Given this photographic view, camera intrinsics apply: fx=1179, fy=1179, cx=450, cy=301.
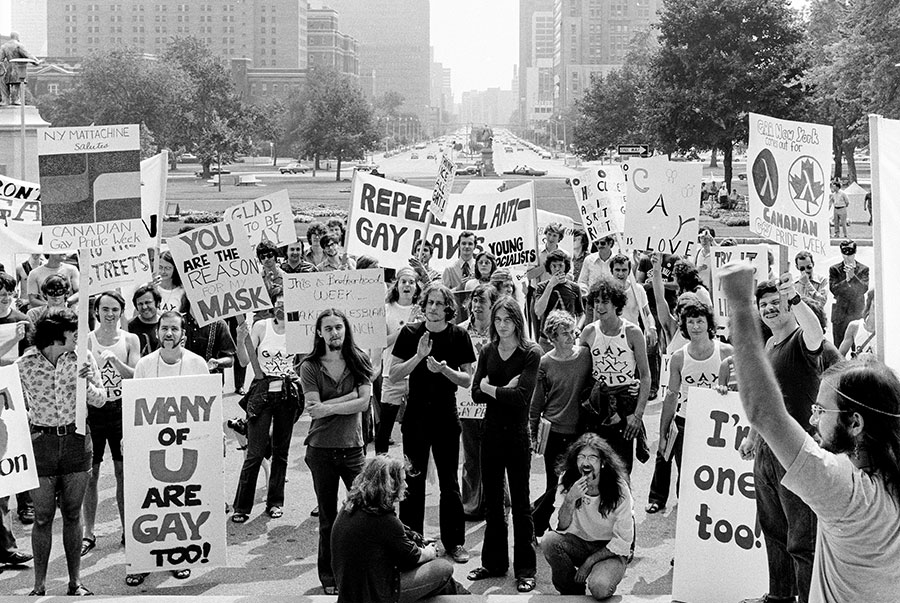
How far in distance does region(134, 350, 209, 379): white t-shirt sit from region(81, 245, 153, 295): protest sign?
2247mm

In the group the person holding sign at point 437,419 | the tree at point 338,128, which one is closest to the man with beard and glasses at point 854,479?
the person holding sign at point 437,419

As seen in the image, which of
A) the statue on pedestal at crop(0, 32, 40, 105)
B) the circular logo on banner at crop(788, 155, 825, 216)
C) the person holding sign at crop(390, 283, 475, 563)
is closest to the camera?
the person holding sign at crop(390, 283, 475, 563)

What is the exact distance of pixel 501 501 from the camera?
276 inches

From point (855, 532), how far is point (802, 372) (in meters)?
2.92

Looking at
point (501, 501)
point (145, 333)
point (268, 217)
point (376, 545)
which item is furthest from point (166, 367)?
point (268, 217)

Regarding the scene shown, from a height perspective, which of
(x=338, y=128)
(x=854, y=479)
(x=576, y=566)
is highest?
(x=338, y=128)

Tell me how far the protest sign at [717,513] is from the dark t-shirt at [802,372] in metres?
0.49

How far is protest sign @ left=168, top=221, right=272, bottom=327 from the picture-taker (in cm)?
943

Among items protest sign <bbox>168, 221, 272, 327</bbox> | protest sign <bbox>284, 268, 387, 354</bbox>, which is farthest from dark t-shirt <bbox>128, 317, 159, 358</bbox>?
protest sign <bbox>284, 268, 387, 354</bbox>

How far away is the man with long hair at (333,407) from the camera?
6.93 metres

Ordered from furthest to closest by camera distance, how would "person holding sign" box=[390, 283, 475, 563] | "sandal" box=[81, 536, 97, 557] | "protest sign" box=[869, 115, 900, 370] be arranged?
"sandal" box=[81, 536, 97, 557], "person holding sign" box=[390, 283, 475, 563], "protest sign" box=[869, 115, 900, 370]

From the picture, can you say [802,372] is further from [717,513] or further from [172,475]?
[172,475]

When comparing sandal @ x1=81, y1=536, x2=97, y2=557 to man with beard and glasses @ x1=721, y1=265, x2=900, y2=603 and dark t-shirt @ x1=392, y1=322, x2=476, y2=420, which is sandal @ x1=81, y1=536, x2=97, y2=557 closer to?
dark t-shirt @ x1=392, y1=322, x2=476, y2=420

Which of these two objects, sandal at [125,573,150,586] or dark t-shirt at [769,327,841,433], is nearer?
dark t-shirt at [769,327,841,433]
